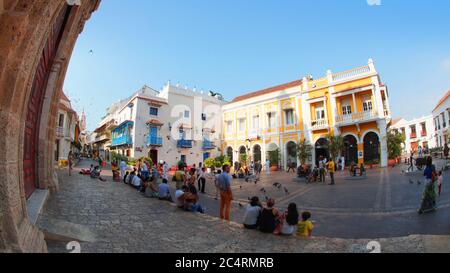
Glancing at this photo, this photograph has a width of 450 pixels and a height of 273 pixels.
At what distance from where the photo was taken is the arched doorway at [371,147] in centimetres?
2004

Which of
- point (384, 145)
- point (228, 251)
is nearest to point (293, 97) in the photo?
point (384, 145)

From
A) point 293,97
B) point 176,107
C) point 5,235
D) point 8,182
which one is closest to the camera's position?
point 5,235

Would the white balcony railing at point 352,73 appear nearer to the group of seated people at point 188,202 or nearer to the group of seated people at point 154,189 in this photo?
the group of seated people at point 154,189

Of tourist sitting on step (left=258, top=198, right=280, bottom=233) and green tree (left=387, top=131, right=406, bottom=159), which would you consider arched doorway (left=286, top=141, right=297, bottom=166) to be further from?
tourist sitting on step (left=258, top=198, right=280, bottom=233)

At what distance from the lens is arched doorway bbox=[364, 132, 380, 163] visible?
65.7ft

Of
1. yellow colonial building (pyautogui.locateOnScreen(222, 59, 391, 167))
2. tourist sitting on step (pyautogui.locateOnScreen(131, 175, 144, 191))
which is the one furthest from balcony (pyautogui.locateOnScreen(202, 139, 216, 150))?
tourist sitting on step (pyautogui.locateOnScreen(131, 175, 144, 191))

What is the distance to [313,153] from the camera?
76.0 ft

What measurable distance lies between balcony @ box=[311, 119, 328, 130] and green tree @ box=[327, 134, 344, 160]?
243 centimetres

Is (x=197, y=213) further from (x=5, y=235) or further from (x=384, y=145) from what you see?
(x=384, y=145)

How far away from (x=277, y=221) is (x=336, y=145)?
1729cm

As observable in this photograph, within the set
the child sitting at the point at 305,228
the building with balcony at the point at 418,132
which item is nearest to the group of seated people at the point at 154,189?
the child sitting at the point at 305,228

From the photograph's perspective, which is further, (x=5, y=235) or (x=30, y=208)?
(x=30, y=208)

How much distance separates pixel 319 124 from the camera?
904 inches

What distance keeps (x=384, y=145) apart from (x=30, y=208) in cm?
2257
